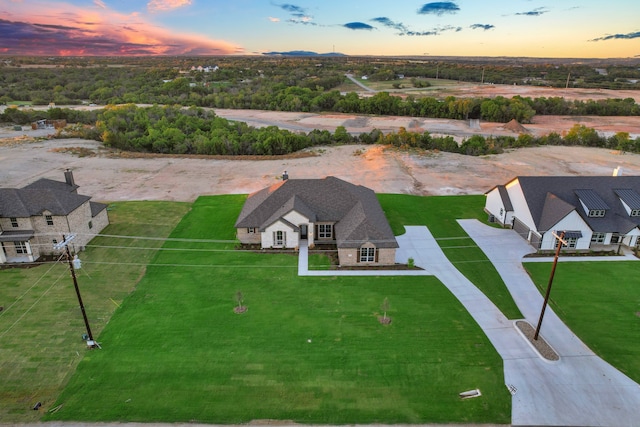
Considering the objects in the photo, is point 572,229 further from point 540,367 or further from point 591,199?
point 540,367

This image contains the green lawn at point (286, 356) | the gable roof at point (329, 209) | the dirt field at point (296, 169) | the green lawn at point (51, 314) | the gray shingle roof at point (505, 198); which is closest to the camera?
the green lawn at point (286, 356)

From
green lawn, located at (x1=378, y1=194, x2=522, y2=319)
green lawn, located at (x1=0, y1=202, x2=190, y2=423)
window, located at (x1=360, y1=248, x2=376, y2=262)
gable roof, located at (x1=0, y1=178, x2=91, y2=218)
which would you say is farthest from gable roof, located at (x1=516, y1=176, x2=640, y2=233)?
gable roof, located at (x1=0, y1=178, x2=91, y2=218)

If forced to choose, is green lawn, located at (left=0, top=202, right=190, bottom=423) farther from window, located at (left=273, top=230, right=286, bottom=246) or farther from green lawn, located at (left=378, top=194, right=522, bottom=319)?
green lawn, located at (left=378, top=194, right=522, bottom=319)

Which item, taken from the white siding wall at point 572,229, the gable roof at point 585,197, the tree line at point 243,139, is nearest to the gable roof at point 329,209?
the white siding wall at point 572,229

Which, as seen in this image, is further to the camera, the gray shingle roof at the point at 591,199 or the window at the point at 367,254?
the gray shingle roof at the point at 591,199

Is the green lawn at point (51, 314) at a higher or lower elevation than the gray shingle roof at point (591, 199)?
lower

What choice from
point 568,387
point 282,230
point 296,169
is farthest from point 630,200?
point 296,169

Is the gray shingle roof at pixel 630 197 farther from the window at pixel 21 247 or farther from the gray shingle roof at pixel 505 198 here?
the window at pixel 21 247
